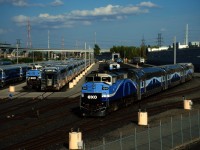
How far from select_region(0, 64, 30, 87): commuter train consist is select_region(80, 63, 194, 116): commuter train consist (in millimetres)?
28063

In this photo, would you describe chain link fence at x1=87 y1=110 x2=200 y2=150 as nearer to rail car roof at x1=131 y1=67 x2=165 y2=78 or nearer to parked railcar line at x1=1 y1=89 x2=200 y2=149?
parked railcar line at x1=1 y1=89 x2=200 y2=149

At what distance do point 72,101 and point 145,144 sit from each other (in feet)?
83.1

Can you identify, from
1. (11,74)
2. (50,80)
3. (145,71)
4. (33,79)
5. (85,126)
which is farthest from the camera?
(11,74)

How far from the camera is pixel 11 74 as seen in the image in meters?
68.5

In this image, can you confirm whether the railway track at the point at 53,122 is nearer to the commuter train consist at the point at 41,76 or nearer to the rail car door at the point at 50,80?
the rail car door at the point at 50,80

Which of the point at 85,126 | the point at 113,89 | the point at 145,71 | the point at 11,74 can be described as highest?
the point at 145,71

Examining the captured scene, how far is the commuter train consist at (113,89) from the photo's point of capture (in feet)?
103

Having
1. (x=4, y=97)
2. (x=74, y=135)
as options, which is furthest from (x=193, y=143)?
(x=4, y=97)

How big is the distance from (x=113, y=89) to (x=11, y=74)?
39999 millimetres

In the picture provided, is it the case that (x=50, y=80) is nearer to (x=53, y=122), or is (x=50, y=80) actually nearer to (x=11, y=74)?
(x=11, y=74)

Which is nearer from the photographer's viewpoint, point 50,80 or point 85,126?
point 85,126

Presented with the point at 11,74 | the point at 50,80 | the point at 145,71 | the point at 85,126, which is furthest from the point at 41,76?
the point at 85,126

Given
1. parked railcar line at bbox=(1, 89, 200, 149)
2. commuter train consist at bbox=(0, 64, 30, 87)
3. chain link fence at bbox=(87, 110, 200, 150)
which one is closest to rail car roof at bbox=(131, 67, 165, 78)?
parked railcar line at bbox=(1, 89, 200, 149)

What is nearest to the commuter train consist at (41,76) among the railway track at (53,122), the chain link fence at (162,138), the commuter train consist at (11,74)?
the commuter train consist at (11,74)
